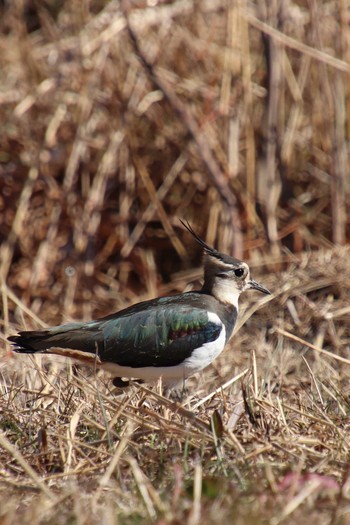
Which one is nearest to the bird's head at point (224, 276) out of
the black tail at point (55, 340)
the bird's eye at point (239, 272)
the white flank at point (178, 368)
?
the bird's eye at point (239, 272)

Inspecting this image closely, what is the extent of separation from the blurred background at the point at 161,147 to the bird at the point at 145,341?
2351mm

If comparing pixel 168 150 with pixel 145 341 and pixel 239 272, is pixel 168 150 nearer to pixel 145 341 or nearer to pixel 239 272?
pixel 239 272

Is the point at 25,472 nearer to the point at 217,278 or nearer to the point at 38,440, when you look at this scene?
the point at 38,440

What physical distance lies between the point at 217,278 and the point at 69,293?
89.2 inches

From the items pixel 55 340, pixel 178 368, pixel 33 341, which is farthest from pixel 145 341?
pixel 33 341

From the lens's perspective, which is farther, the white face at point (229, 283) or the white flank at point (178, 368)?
the white face at point (229, 283)

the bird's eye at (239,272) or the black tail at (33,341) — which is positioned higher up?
the black tail at (33,341)

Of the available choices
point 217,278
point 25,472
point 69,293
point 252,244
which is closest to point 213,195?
point 252,244

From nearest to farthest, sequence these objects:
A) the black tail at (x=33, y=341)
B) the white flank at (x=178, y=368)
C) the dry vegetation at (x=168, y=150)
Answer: the black tail at (x=33, y=341)
the white flank at (x=178, y=368)
the dry vegetation at (x=168, y=150)

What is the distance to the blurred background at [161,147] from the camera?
23.0ft

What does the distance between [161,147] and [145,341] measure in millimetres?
3019

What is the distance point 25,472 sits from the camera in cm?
334

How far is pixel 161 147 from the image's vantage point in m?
7.29

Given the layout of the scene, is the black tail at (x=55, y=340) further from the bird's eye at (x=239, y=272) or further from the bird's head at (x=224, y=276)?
the bird's eye at (x=239, y=272)
